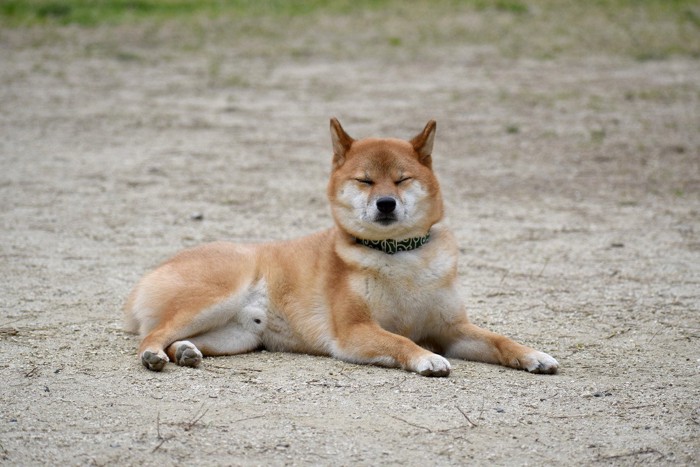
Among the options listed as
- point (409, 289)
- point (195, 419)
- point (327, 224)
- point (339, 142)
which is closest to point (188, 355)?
point (195, 419)

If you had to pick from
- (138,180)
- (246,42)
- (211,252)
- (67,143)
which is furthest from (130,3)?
(211,252)

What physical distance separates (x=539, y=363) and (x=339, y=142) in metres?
1.55

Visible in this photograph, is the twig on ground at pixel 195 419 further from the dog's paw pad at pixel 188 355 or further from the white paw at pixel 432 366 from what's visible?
the white paw at pixel 432 366

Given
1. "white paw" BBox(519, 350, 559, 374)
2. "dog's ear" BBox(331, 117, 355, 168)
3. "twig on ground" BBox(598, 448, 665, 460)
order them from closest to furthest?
"twig on ground" BBox(598, 448, 665, 460), "white paw" BBox(519, 350, 559, 374), "dog's ear" BBox(331, 117, 355, 168)

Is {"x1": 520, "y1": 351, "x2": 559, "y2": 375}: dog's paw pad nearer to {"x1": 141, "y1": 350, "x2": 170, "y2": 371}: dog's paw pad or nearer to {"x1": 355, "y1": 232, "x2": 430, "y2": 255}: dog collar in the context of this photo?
{"x1": 355, "y1": 232, "x2": 430, "y2": 255}: dog collar

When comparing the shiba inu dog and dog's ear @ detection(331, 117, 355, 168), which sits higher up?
dog's ear @ detection(331, 117, 355, 168)

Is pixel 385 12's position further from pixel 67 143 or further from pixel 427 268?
pixel 427 268

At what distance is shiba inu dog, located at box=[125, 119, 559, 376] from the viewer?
17.2 feet

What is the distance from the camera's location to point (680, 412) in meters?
4.52

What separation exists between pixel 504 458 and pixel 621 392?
102cm

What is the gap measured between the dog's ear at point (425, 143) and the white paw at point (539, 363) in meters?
1.18

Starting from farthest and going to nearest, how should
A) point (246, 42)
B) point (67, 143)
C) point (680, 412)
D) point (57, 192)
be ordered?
point (246, 42)
point (67, 143)
point (57, 192)
point (680, 412)

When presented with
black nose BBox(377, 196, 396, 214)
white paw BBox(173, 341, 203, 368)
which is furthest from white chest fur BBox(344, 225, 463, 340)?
white paw BBox(173, 341, 203, 368)

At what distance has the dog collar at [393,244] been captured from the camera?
211 inches
